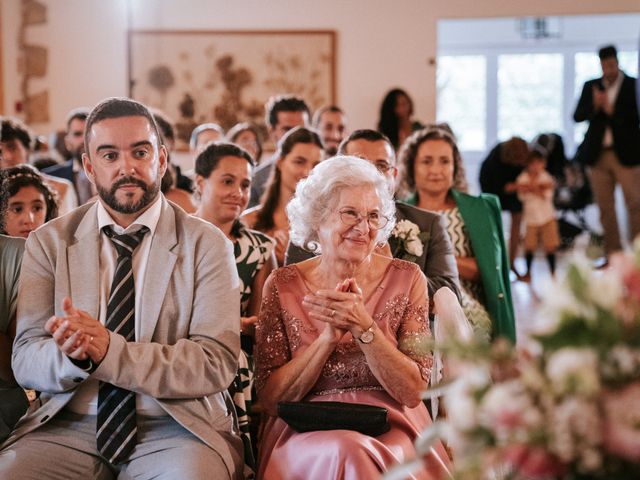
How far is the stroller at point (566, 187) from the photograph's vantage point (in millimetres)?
11062

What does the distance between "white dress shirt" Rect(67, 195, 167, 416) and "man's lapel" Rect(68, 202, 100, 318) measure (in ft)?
0.09

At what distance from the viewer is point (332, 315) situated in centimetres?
243

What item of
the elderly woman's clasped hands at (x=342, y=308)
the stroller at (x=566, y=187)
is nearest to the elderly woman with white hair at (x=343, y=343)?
the elderly woman's clasped hands at (x=342, y=308)

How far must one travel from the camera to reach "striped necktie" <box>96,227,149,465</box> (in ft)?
7.78

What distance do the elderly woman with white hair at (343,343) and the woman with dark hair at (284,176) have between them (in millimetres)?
1385

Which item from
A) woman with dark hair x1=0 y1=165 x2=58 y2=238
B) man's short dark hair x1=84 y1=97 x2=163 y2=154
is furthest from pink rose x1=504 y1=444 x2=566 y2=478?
woman with dark hair x1=0 y1=165 x2=58 y2=238

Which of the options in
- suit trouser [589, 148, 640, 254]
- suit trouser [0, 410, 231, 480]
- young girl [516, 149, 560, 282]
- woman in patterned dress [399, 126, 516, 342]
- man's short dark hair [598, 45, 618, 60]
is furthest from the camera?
young girl [516, 149, 560, 282]

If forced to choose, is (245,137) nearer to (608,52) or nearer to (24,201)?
(24,201)

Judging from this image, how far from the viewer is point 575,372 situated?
1140 millimetres

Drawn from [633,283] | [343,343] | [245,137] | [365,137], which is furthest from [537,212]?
[633,283]

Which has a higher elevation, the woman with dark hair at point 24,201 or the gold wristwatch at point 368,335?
the woman with dark hair at point 24,201

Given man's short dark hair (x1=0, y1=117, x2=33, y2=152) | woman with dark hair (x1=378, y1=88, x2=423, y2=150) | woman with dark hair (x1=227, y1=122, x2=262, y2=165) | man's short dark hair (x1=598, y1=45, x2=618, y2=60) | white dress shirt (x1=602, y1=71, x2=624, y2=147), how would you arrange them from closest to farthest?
man's short dark hair (x1=0, y1=117, x2=33, y2=152) → woman with dark hair (x1=227, y1=122, x2=262, y2=165) → man's short dark hair (x1=598, y1=45, x2=618, y2=60) → white dress shirt (x1=602, y1=71, x2=624, y2=147) → woman with dark hair (x1=378, y1=88, x2=423, y2=150)

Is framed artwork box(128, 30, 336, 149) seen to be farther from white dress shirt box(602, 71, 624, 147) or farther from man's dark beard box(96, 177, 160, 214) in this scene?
man's dark beard box(96, 177, 160, 214)

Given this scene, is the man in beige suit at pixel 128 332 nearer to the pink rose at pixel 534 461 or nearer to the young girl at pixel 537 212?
the pink rose at pixel 534 461
